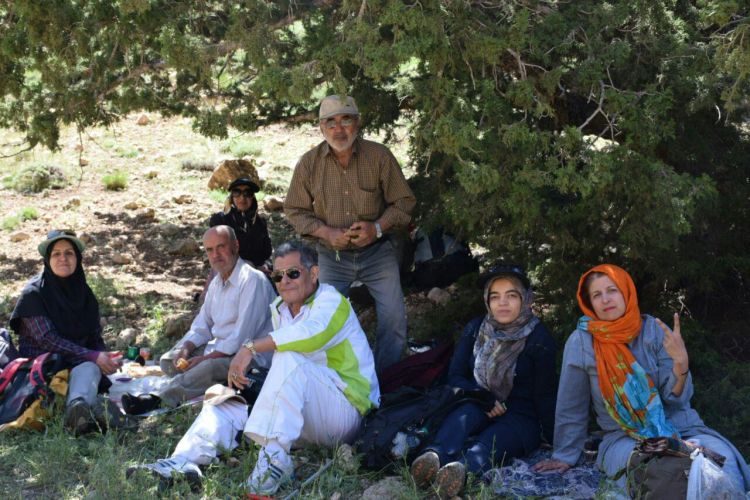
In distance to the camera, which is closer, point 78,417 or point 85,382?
point 78,417

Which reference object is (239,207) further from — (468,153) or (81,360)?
(468,153)

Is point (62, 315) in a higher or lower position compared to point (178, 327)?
higher

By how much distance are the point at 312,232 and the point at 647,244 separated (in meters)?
2.06

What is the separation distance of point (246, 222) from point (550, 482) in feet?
12.9

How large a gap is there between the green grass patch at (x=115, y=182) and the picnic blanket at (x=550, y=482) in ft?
29.6

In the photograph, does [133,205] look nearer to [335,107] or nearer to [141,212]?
[141,212]

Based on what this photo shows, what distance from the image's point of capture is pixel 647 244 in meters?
5.68

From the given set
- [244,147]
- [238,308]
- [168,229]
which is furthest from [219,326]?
[244,147]

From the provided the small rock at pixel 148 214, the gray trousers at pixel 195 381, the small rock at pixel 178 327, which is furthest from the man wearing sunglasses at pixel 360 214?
the small rock at pixel 148 214

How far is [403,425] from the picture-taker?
179 inches

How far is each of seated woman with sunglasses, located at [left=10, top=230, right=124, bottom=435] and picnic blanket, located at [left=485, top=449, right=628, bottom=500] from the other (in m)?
2.30

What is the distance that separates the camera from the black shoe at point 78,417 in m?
5.12

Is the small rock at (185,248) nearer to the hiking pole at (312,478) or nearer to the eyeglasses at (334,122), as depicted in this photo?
the eyeglasses at (334,122)

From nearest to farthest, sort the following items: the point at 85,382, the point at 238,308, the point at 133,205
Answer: the point at 85,382, the point at 238,308, the point at 133,205
